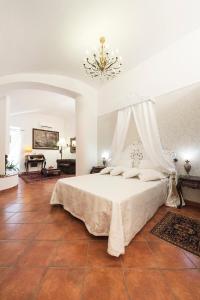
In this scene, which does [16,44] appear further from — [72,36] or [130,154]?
[130,154]

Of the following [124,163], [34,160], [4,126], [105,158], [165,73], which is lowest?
[34,160]

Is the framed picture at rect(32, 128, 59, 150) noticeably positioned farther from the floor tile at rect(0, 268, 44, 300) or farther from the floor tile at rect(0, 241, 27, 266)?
the floor tile at rect(0, 268, 44, 300)

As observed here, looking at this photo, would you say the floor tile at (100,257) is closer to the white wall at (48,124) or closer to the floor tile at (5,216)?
the floor tile at (5,216)

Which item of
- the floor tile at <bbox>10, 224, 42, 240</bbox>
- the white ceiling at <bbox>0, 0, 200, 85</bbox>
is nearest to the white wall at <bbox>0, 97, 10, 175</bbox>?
the white ceiling at <bbox>0, 0, 200, 85</bbox>

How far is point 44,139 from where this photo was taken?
27.2 ft

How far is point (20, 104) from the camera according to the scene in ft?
19.7

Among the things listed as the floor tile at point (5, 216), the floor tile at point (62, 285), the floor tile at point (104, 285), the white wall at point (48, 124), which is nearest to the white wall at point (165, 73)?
the floor tile at point (104, 285)

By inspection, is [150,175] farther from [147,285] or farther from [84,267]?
[84,267]

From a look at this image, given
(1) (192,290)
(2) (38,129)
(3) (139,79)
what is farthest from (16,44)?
(2) (38,129)

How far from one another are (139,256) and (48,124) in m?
8.22

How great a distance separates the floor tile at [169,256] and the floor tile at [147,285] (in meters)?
0.18

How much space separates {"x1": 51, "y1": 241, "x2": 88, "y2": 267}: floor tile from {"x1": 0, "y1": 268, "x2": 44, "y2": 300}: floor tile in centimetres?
20

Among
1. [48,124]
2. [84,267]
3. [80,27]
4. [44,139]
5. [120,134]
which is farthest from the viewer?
[48,124]

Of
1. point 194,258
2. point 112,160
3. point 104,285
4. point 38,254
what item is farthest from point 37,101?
point 194,258
